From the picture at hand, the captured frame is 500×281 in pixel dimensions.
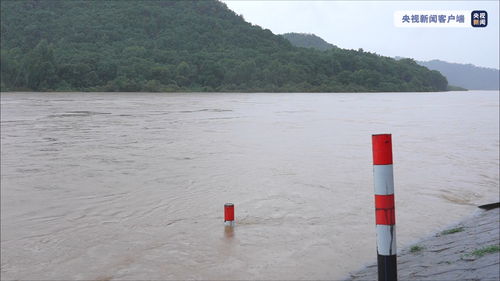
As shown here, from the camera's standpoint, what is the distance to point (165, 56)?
85.7 meters

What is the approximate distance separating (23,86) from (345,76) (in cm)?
5658

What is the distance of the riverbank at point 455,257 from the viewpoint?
4.74 metres

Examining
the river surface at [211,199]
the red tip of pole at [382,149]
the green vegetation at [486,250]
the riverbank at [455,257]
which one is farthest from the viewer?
the river surface at [211,199]

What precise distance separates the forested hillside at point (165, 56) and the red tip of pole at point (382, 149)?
68.3 metres

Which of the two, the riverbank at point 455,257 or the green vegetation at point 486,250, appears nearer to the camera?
the riverbank at point 455,257

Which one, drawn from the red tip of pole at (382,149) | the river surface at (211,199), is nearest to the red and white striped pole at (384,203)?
the red tip of pole at (382,149)

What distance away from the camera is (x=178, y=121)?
2920 cm

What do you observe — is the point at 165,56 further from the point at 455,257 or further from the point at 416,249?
the point at 455,257

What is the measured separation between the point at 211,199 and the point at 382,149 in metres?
8.39

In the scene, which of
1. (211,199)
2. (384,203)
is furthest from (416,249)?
(211,199)

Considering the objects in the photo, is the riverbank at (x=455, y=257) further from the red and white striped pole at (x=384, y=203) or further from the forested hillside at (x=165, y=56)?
the forested hillside at (x=165, y=56)

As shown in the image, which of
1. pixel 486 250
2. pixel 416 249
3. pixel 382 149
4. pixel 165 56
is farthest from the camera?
pixel 165 56

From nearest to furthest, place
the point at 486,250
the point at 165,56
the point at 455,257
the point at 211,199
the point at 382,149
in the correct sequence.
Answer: the point at 382,149
the point at 486,250
the point at 455,257
the point at 211,199
the point at 165,56

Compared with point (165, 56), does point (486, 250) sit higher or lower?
lower
